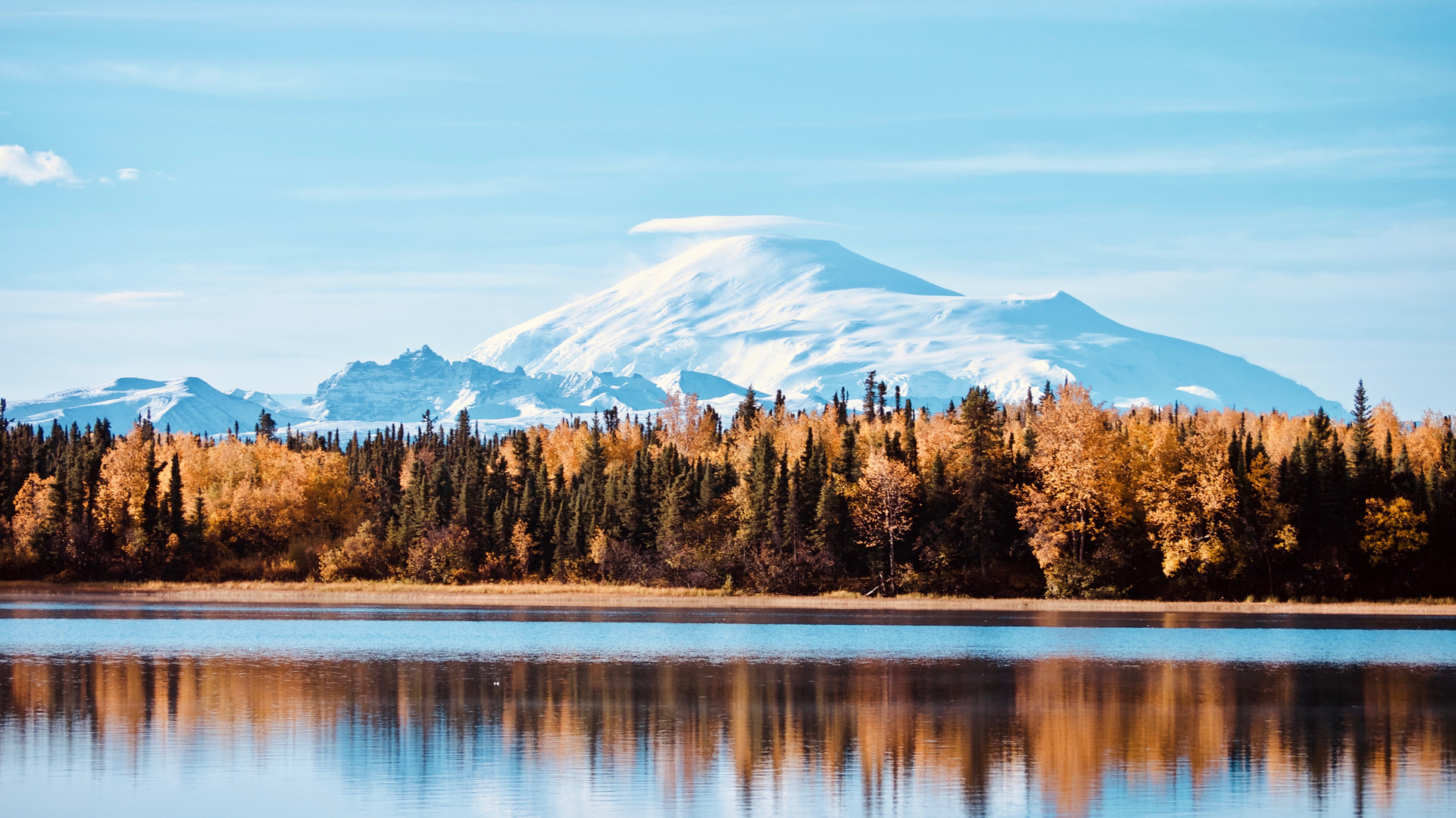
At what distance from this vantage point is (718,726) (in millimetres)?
42719

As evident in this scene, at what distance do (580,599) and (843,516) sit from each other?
2333 cm

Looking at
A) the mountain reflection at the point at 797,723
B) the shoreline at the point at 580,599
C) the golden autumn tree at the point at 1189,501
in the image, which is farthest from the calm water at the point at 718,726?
the golden autumn tree at the point at 1189,501

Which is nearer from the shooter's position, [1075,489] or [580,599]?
[1075,489]

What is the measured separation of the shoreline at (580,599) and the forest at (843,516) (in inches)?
105

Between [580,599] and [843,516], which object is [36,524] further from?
[843,516]

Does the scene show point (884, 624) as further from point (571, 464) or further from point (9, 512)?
point (9, 512)

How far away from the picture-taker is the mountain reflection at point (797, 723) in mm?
34688

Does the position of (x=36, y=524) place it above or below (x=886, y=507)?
below

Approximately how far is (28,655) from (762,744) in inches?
1530

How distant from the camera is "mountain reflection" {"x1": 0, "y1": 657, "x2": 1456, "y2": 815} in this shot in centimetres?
3469

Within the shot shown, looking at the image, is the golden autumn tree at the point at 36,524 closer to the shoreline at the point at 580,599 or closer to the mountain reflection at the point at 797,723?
the shoreline at the point at 580,599

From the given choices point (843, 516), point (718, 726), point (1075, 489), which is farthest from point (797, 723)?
point (843, 516)

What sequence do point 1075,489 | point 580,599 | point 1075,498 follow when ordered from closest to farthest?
point 1075,489, point 1075,498, point 580,599

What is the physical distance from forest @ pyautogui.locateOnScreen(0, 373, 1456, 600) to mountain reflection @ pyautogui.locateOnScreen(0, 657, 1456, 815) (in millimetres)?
50112
